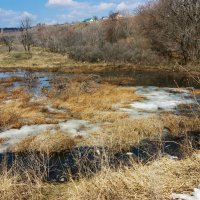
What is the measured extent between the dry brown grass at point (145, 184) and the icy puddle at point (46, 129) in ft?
25.8

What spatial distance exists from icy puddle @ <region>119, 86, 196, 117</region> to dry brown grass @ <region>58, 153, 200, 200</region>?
1099 cm

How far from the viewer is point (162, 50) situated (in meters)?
45.7

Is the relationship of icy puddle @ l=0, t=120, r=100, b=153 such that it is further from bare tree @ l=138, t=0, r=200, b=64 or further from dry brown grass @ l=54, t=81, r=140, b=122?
bare tree @ l=138, t=0, r=200, b=64

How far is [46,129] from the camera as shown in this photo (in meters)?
15.0

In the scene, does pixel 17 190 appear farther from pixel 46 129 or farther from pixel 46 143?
pixel 46 129

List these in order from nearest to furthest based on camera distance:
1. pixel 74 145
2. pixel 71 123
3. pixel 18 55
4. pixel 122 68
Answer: pixel 74 145
pixel 71 123
pixel 122 68
pixel 18 55

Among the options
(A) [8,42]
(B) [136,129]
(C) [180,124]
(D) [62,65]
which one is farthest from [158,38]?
(A) [8,42]

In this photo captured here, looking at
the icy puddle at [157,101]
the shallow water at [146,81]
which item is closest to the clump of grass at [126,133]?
the icy puddle at [157,101]

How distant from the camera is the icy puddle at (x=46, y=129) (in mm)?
13789

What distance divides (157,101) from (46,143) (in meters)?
10.3

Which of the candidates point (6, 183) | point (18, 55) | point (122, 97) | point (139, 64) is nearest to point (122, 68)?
point (139, 64)

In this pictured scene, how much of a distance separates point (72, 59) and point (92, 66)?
8774mm

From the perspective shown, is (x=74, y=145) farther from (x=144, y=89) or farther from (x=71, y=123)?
(x=144, y=89)

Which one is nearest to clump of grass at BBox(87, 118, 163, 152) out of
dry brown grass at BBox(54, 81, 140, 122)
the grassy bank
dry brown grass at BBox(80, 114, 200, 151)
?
dry brown grass at BBox(80, 114, 200, 151)
